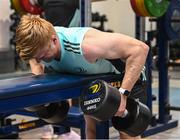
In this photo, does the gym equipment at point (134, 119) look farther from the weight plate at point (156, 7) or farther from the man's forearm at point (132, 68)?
the weight plate at point (156, 7)

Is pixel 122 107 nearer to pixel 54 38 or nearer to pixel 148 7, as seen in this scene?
pixel 54 38

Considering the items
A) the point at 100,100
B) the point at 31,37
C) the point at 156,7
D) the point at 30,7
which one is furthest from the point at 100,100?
the point at 30,7

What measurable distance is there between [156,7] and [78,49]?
2.11 meters

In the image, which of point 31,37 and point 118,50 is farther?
point 118,50

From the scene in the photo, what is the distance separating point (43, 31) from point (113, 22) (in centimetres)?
758

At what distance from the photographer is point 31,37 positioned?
6.78 feet

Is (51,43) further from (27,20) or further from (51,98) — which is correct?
(51,98)

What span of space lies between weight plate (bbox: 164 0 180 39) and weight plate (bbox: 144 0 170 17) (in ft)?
0.45

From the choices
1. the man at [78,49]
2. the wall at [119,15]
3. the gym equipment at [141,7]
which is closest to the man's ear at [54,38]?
the man at [78,49]

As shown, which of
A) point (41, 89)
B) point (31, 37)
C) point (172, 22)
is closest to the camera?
point (41, 89)

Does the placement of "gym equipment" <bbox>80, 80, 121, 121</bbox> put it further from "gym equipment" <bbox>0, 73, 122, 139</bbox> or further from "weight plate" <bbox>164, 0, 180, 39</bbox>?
"weight plate" <bbox>164, 0, 180, 39</bbox>

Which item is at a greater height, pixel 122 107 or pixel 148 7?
pixel 148 7

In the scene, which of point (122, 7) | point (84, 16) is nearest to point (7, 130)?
point (84, 16)

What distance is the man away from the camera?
210cm
